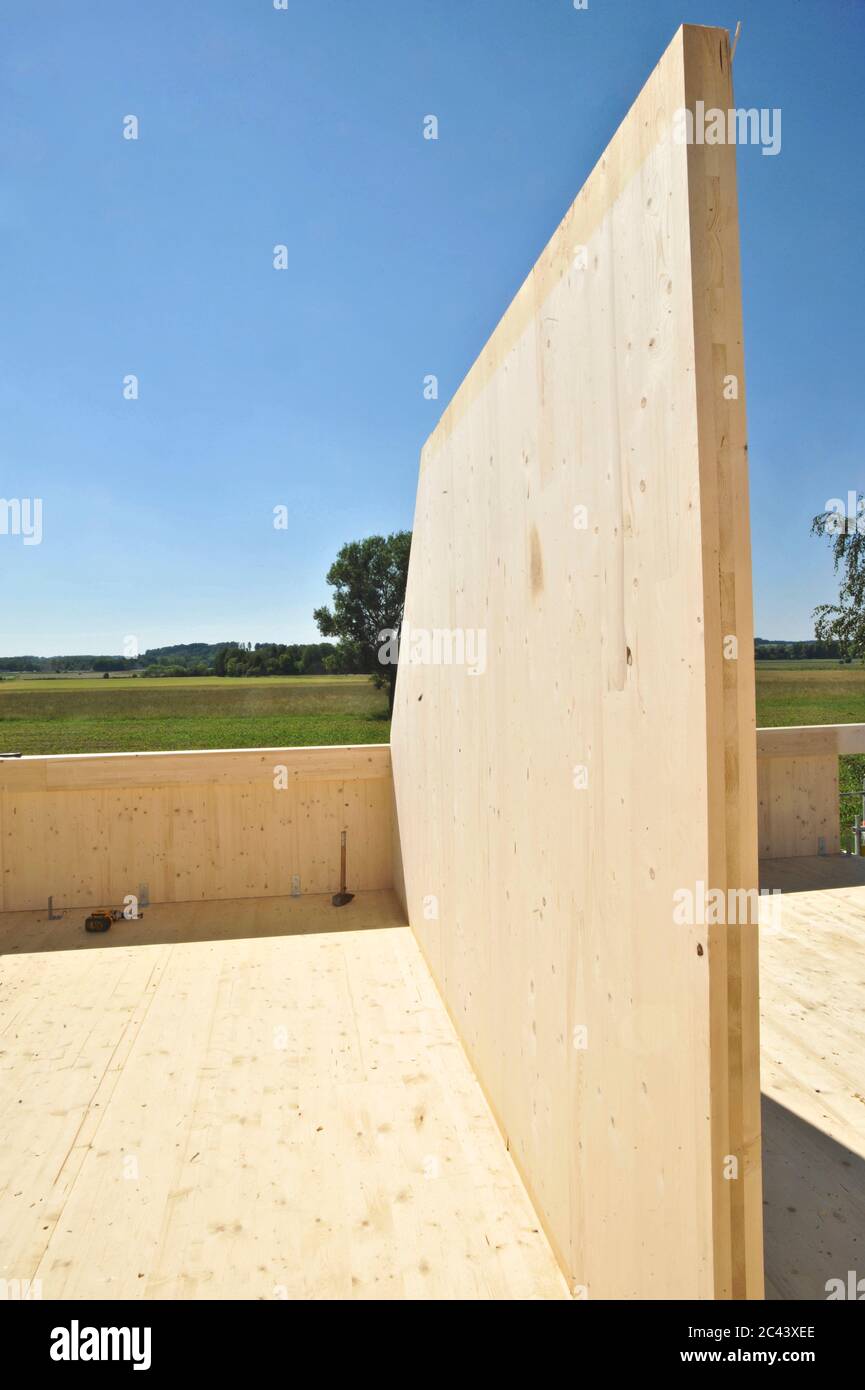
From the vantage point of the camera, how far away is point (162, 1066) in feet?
8.47

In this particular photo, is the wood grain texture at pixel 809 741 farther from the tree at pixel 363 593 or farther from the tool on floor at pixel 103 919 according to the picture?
the tree at pixel 363 593

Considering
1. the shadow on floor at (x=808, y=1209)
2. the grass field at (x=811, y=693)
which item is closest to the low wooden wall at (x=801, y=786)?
the shadow on floor at (x=808, y=1209)

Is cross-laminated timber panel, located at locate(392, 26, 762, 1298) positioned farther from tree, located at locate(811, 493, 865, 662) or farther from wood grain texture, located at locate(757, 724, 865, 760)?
tree, located at locate(811, 493, 865, 662)

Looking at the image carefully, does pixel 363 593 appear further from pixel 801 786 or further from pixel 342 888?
pixel 801 786

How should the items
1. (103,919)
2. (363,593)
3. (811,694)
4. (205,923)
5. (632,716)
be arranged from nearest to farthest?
1. (632,716)
2. (103,919)
3. (205,923)
4. (811,694)
5. (363,593)

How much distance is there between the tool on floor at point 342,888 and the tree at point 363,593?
8.70m

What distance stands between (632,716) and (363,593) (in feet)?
41.6

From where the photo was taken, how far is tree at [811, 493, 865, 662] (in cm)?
1261

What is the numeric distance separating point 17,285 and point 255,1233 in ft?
24.7

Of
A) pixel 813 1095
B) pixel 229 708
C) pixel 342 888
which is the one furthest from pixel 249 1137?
pixel 229 708

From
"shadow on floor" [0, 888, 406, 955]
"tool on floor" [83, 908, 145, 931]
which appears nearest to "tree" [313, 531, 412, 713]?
"shadow on floor" [0, 888, 406, 955]

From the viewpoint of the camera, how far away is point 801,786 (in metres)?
5.13

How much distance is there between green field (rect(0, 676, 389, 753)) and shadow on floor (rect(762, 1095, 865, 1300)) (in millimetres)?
10469

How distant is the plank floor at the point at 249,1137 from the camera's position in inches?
65.2
